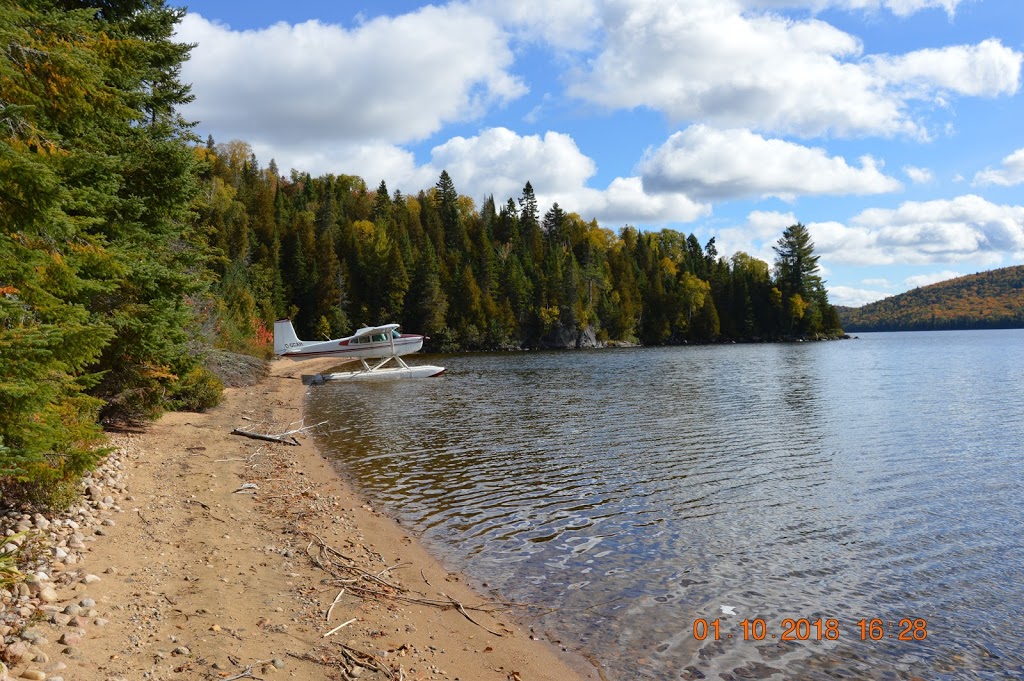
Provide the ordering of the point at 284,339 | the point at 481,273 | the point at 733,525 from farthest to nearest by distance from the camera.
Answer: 1. the point at 481,273
2. the point at 284,339
3. the point at 733,525

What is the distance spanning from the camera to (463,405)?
2030 cm

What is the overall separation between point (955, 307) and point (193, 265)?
19047 centimetres

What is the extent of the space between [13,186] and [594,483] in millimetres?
8185

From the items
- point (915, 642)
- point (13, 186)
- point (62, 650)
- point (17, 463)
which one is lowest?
point (915, 642)

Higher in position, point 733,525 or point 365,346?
point 365,346

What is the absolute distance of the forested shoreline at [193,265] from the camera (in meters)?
4.91

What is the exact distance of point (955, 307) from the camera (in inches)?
6225

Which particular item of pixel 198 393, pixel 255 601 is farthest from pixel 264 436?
pixel 255 601

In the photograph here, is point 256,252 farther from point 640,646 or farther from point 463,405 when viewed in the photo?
point 640,646

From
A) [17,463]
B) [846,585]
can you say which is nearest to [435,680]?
[17,463]

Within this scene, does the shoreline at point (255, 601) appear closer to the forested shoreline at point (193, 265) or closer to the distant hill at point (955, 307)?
the forested shoreline at point (193, 265)
